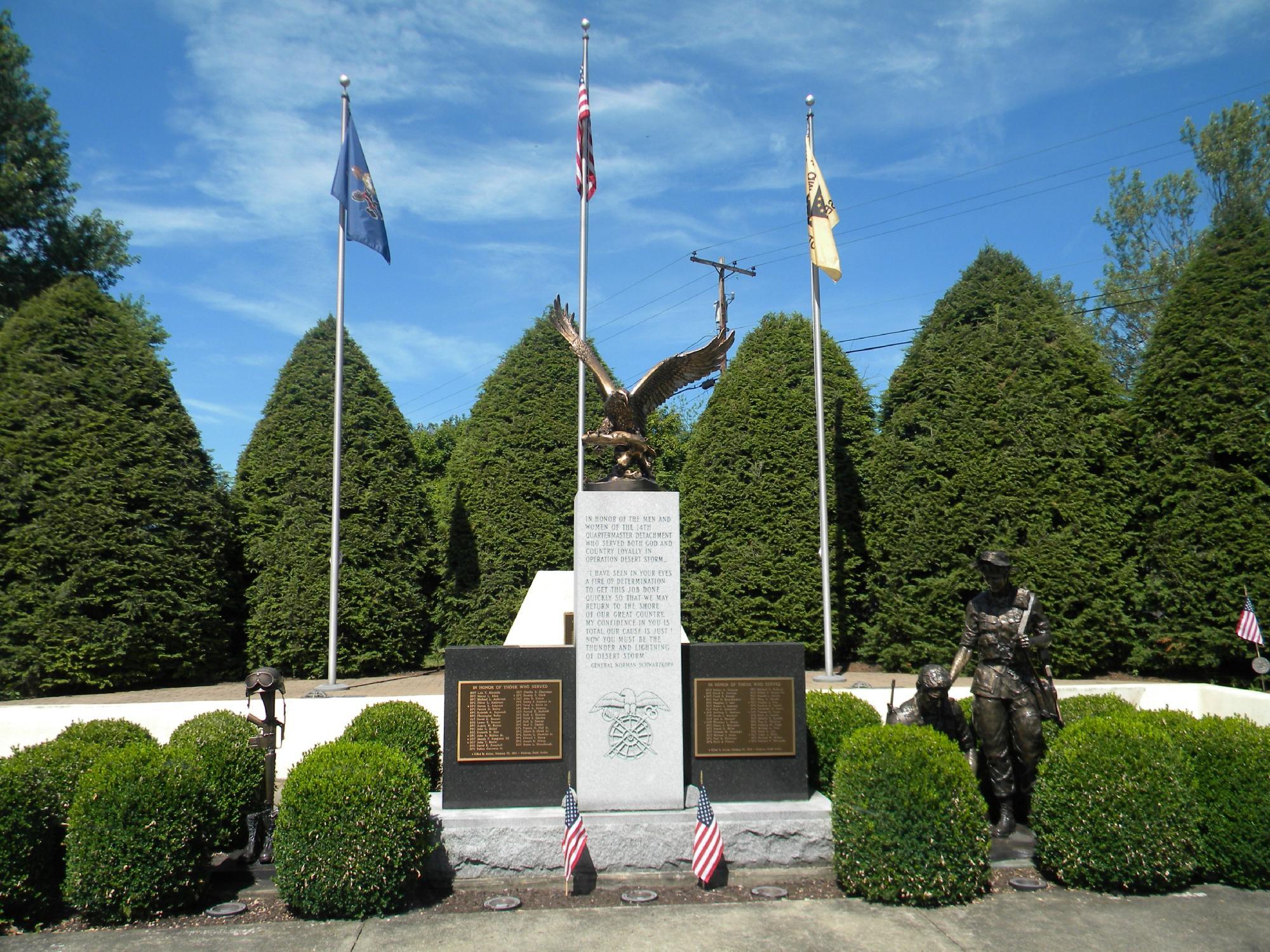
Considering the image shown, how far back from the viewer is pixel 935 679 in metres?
6.67

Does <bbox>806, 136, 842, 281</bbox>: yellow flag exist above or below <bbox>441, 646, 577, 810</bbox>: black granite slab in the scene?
above

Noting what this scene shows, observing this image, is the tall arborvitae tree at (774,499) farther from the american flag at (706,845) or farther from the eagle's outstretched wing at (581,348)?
the american flag at (706,845)

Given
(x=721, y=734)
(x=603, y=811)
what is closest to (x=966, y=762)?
(x=721, y=734)

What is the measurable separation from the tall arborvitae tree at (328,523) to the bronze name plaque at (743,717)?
7403 mm

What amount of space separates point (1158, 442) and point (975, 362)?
2715 mm

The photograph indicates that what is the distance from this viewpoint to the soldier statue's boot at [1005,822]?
6.54 metres

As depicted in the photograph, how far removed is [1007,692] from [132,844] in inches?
248

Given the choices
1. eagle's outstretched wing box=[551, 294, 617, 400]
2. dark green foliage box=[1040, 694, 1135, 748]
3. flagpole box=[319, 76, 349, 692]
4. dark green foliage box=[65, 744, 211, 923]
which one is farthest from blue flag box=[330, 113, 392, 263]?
dark green foliage box=[1040, 694, 1135, 748]

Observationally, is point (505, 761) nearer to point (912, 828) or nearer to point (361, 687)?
point (912, 828)

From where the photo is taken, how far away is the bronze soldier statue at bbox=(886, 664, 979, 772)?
6.68m

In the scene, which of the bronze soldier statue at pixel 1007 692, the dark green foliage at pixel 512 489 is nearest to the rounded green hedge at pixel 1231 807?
the bronze soldier statue at pixel 1007 692

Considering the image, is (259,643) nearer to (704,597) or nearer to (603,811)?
(704,597)

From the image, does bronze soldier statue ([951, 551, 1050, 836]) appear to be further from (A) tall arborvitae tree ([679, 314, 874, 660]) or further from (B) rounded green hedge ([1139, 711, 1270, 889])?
(A) tall arborvitae tree ([679, 314, 874, 660])

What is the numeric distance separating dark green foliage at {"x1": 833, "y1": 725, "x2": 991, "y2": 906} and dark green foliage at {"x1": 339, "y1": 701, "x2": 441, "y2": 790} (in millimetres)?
3606
